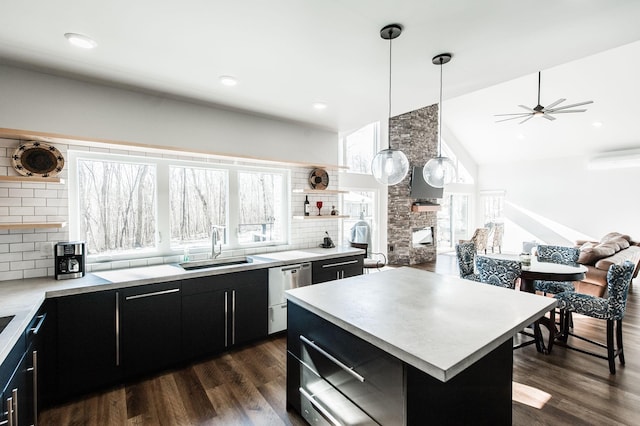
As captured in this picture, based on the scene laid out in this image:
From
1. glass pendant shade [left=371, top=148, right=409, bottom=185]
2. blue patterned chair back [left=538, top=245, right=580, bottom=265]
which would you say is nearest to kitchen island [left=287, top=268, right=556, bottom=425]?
glass pendant shade [left=371, top=148, right=409, bottom=185]

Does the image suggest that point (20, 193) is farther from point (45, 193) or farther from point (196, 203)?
point (196, 203)

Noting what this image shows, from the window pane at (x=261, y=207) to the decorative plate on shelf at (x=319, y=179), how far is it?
40cm

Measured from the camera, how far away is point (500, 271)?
310cm

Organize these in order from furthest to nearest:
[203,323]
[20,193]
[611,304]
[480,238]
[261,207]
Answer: [480,238], [261,207], [203,323], [611,304], [20,193]

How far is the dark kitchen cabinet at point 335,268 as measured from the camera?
364 centimetres

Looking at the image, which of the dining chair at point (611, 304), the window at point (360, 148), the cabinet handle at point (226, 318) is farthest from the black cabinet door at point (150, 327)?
the window at point (360, 148)

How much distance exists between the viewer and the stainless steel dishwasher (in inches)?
130

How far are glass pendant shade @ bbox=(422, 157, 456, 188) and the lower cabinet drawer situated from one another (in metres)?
1.72

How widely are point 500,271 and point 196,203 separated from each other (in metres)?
3.31

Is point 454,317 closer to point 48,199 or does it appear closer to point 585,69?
point 48,199

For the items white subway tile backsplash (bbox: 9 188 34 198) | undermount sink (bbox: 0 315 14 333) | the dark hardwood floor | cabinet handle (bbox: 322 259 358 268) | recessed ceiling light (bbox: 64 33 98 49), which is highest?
recessed ceiling light (bbox: 64 33 98 49)

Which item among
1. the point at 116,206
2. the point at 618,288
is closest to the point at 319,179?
the point at 116,206

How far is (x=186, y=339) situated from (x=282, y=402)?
106 centimetres

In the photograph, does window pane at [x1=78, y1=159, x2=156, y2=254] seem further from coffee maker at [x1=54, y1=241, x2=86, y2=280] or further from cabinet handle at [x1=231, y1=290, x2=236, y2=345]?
cabinet handle at [x1=231, y1=290, x2=236, y2=345]
